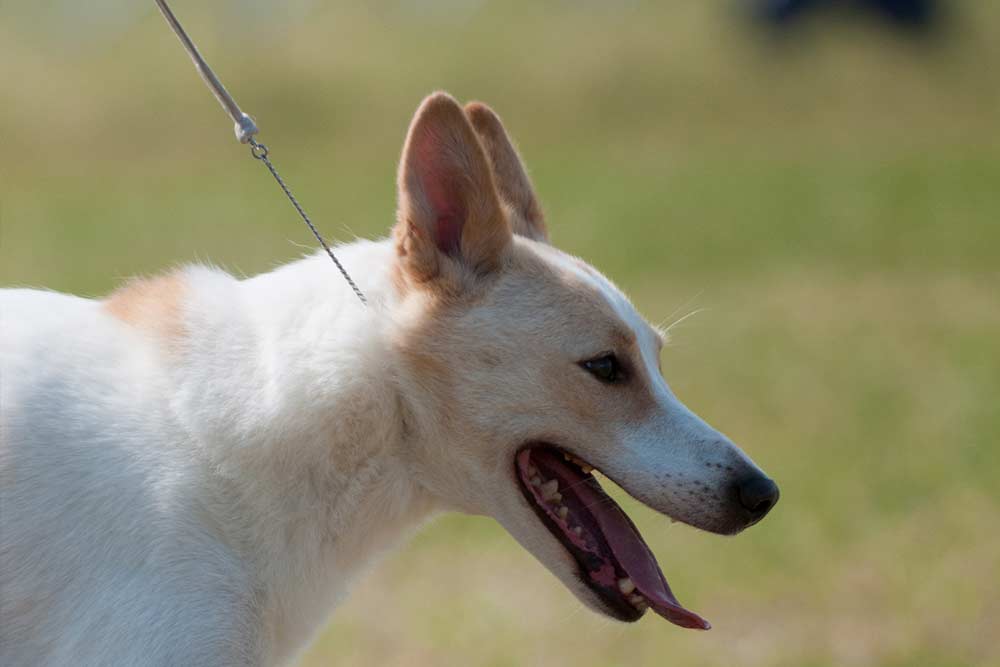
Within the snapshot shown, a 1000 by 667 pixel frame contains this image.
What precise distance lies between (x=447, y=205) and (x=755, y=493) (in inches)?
42.9

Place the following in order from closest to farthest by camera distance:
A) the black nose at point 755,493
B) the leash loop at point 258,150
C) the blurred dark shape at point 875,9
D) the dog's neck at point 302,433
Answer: the dog's neck at point 302,433
the black nose at point 755,493
the leash loop at point 258,150
the blurred dark shape at point 875,9

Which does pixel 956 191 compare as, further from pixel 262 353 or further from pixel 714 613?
pixel 262 353

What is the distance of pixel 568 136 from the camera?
2322 cm

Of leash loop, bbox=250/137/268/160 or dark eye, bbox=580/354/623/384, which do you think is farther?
leash loop, bbox=250/137/268/160

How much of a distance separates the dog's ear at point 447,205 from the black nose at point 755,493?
0.86m

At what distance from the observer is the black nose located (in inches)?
142

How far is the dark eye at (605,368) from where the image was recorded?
12.1ft

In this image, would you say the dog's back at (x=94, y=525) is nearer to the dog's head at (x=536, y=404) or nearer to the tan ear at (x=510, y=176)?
the dog's head at (x=536, y=404)

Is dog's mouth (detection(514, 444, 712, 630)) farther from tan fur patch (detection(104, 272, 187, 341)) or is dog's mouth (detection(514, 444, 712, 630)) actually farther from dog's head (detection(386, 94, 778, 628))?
tan fur patch (detection(104, 272, 187, 341))

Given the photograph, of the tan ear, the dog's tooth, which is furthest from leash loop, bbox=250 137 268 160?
the dog's tooth

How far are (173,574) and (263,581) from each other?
0.82ft

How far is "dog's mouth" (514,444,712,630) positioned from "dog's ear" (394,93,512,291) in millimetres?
515

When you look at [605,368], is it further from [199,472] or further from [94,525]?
[94,525]

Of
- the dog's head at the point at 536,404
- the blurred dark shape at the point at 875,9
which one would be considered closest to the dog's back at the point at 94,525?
the dog's head at the point at 536,404
